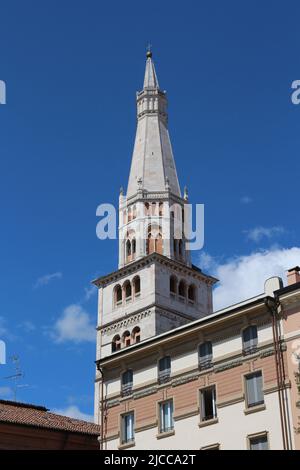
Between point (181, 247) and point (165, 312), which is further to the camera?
point (181, 247)

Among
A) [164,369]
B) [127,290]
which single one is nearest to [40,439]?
[164,369]

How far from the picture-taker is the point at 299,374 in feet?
130

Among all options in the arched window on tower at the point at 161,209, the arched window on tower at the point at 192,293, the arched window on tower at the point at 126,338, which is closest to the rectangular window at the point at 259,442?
the arched window on tower at the point at 126,338

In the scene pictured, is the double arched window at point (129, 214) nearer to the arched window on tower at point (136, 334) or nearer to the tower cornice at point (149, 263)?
the tower cornice at point (149, 263)

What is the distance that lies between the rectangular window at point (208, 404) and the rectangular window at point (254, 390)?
2.13 m

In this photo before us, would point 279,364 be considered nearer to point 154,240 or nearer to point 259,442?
point 259,442

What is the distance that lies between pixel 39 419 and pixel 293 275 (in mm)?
18798

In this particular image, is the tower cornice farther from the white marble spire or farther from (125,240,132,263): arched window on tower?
the white marble spire

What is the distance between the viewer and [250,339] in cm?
4266

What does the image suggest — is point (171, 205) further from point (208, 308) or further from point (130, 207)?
point (208, 308)

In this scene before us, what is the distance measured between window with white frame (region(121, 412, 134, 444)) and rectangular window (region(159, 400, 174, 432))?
230 centimetres

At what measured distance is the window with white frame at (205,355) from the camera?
44.0m
